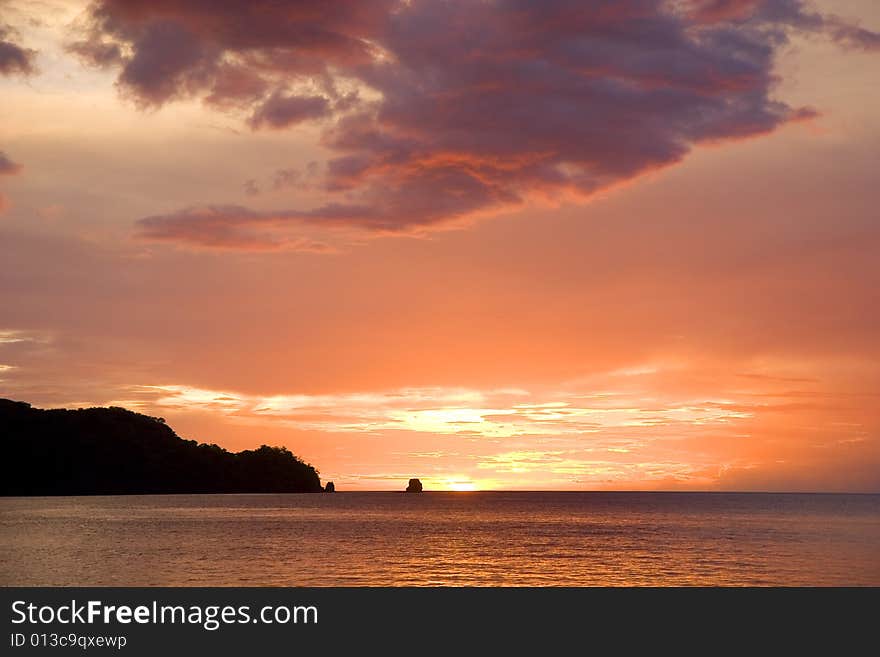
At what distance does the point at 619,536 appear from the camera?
123 m

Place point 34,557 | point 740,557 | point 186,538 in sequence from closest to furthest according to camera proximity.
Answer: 1. point 34,557
2. point 740,557
3. point 186,538
